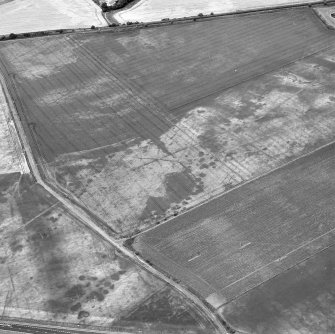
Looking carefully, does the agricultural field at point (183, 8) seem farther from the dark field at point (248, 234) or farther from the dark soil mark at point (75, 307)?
the dark soil mark at point (75, 307)

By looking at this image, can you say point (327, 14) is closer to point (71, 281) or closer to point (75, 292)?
point (71, 281)

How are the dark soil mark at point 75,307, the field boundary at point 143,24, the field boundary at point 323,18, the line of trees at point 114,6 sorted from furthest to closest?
the line of trees at point 114,6, the field boundary at point 143,24, the field boundary at point 323,18, the dark soil mark at point 75,307

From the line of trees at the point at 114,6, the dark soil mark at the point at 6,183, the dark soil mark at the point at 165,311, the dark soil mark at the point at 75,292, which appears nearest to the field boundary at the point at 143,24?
the line of trees at the point at 114,6

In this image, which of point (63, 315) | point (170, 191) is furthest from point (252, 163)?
point (63, 315)

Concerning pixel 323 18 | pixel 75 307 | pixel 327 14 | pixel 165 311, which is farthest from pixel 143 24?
pixel 165 311

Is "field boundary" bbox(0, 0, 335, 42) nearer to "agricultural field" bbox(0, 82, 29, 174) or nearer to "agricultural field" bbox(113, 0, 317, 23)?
"agricultural field" bbox(113, 0, 317, 23)

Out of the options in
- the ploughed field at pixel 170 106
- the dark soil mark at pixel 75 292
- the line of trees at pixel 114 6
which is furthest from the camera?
the line of trees at pixel 114 6

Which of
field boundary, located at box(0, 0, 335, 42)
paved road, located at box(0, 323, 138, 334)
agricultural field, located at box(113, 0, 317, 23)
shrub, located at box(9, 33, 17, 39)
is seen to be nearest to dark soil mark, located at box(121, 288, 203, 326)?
paved road, located at box(0, 323, 138, 334)
